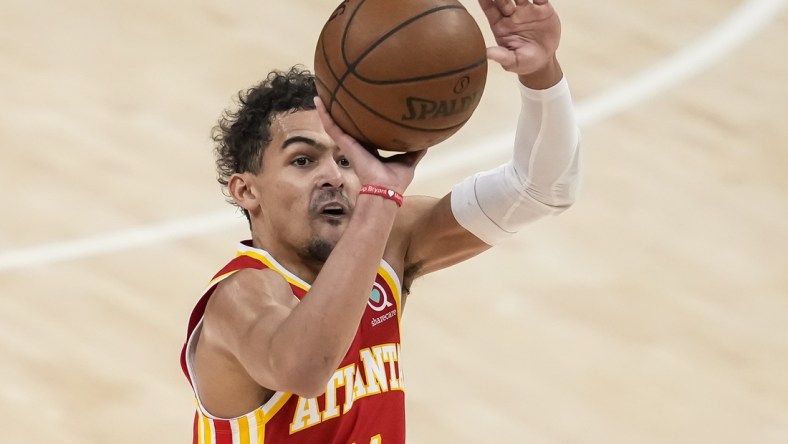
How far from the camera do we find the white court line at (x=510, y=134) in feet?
24.2

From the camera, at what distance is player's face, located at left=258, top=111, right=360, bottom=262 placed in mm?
3668

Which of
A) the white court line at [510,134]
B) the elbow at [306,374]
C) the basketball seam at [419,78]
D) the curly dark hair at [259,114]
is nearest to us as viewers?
the elbow at [306,374]

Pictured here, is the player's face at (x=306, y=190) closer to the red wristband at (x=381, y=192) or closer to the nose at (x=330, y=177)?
the nose at (x=330, y=177)

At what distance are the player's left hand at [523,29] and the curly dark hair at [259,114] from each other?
2.14ft

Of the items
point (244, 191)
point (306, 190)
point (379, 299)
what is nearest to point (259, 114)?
point (244, 191)

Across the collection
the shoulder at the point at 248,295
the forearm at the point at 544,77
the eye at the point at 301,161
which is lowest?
the shoulder at the point at 248,295

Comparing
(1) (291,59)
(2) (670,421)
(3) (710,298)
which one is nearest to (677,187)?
(3) (710,298)

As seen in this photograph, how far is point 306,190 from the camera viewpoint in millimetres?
3674

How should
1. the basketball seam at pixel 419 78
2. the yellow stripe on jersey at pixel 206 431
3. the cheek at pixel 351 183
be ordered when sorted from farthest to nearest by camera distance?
the cheek at pixel 351 183 < the yellow stripe on jersey at pixel 206 431 < the basketball seam at pixel 419 78

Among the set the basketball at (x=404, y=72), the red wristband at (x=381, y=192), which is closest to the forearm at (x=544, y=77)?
the basketball at (x=404, y=72)

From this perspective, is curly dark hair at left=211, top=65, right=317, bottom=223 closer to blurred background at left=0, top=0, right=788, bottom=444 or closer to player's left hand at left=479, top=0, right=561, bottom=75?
player's left hand at left=479, top=0, right=561, bottom=75

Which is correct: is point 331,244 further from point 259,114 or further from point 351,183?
point 259,114

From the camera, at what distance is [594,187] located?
8.22 m

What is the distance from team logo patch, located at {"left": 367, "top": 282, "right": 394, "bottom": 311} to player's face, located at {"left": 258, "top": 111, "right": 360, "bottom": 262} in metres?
0.22
